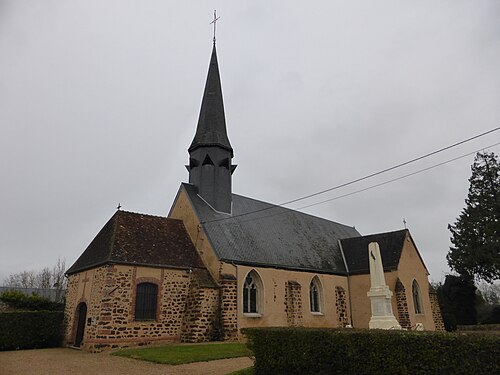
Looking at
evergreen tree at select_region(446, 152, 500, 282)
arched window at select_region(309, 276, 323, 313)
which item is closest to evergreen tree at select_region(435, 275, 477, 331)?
evergreen tree at select_region(446, 152, 500, 282)

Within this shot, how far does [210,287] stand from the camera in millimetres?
17203

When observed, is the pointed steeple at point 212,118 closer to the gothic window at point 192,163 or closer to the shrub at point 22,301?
the gothic window at point 192,163

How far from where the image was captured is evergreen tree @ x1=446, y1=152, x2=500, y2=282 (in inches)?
1045

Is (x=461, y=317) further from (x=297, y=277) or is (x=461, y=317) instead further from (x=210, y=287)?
(x=210, y=287)

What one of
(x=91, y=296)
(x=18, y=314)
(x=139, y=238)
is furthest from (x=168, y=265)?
(x=18, y=314)

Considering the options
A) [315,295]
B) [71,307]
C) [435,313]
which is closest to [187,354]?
[71,307]

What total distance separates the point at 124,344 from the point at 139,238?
4707 mm

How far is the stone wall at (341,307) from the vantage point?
22.2 meters

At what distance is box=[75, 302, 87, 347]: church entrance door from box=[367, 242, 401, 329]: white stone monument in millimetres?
12075

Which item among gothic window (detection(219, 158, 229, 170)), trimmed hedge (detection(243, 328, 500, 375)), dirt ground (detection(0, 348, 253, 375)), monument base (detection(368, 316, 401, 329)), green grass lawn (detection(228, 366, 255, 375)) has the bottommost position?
dirt ground (detection(0, 348, 253, 375))

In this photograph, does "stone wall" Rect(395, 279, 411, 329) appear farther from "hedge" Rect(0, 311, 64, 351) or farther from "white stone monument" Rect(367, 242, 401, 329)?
"hedge" Rect(0, 311, 64, 351)

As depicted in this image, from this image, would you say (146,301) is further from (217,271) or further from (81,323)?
(217,271)

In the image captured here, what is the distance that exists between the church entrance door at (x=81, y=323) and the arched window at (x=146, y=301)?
2434 mm

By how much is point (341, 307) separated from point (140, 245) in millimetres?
12893
